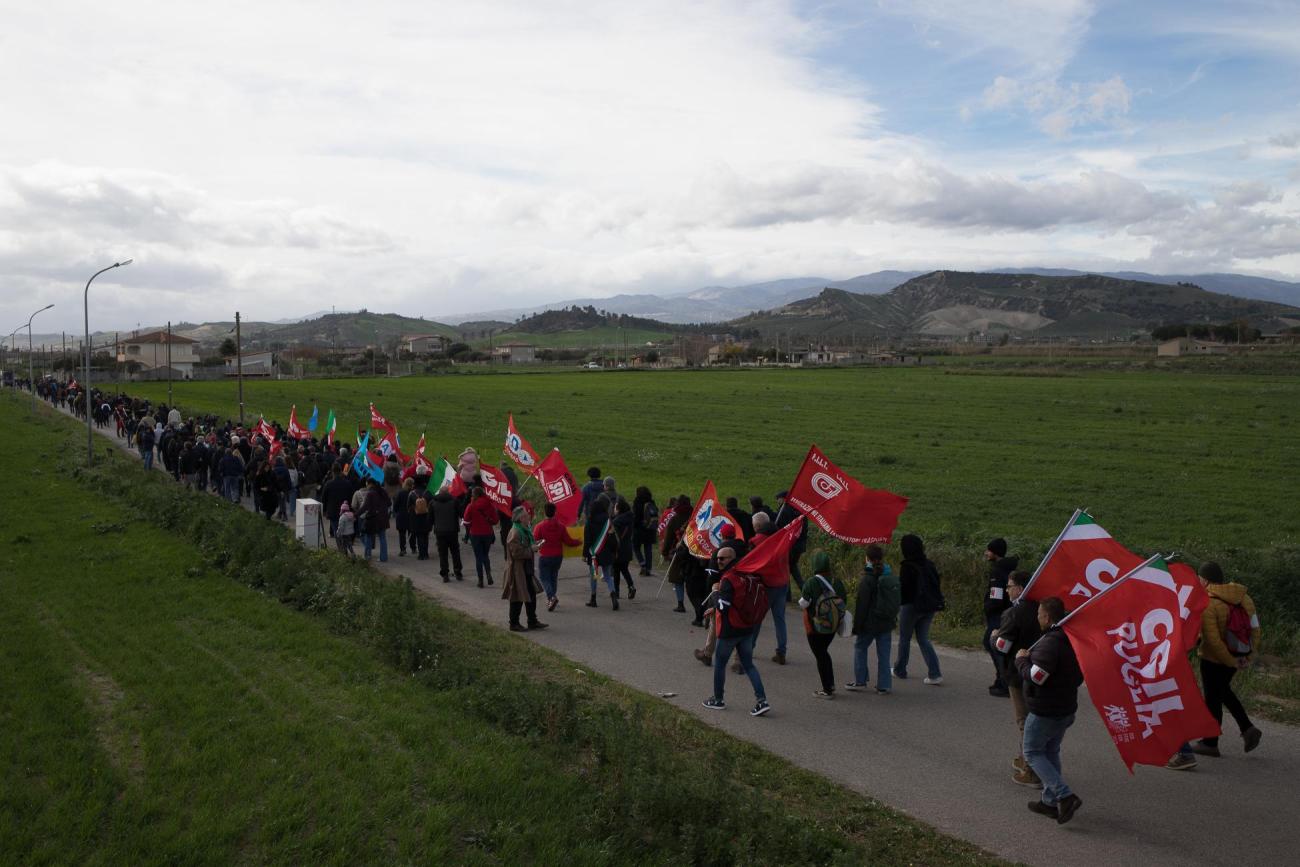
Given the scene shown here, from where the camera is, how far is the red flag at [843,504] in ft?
44.1

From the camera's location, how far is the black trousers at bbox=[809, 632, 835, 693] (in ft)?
36.0

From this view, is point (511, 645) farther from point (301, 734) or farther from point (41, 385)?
point (41, 385)

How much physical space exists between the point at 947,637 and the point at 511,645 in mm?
6385

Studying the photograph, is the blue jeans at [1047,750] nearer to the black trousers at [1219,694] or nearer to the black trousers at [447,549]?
the black trousers at [1219,694]

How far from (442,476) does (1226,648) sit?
50.1 ft

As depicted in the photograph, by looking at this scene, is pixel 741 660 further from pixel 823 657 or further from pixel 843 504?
pixel 843 504

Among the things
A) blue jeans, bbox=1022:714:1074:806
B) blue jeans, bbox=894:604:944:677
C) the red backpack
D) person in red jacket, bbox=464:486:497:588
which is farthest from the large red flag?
person in red jacket, bbox=464:486:497:588

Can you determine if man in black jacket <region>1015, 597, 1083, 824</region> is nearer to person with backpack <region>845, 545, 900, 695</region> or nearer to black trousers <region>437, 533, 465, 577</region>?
person with backpack <region>845, 545, 900, 695</region>

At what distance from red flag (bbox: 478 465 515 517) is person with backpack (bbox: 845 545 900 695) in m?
8.08

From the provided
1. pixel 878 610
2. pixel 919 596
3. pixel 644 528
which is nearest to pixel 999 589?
pixel 919 596

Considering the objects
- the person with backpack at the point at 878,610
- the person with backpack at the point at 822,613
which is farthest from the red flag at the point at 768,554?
the person with backpack at the point at 878,610

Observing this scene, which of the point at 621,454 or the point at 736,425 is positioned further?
the point at 736,425

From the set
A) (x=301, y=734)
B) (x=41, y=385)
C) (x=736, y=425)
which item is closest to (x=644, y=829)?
(x=301, y=734)

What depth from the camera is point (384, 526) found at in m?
19.1
